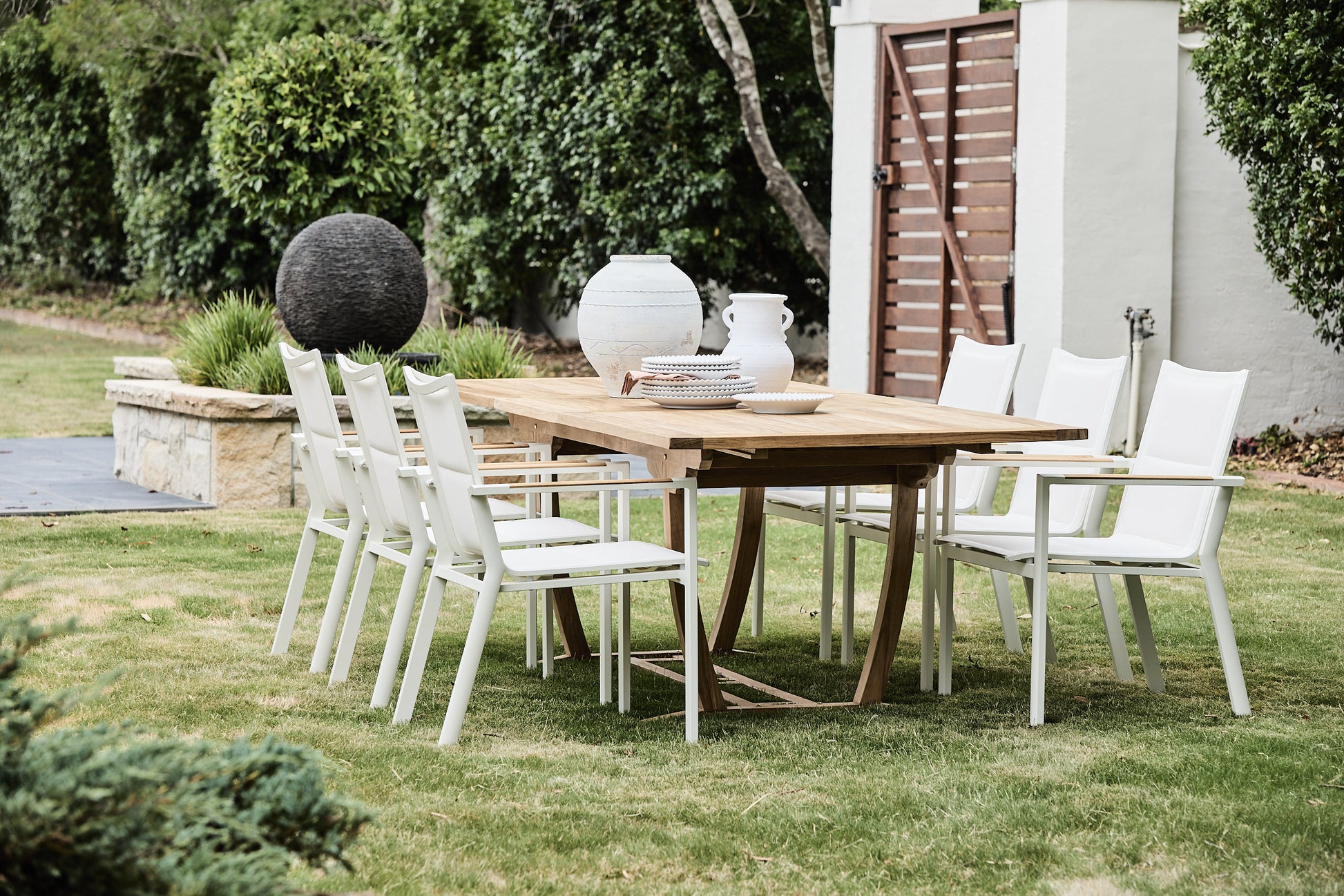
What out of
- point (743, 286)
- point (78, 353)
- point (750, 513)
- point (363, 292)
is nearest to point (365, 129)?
point (743, 286)

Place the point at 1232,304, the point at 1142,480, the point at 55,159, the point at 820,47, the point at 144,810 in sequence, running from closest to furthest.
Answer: the point at 144,810 → the point at 1142,480 → the point at 1232,304 → the point at 820,47 → the point at 55,159

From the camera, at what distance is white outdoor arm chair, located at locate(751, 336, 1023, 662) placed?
17.7ft

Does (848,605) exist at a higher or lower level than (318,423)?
lower

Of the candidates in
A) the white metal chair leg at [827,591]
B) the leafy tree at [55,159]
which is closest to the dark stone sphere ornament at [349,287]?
the white metal chair leg at [827,591]

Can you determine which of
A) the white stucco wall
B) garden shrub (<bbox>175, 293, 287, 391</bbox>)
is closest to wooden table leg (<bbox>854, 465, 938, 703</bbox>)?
garden shrub (<bbox>175, 293, 287, 391</bbox>)

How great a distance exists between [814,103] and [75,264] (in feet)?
43.8

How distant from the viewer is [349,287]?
8938 mm

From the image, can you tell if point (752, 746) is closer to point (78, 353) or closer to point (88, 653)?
point (88, 653)

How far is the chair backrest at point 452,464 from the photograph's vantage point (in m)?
4.16

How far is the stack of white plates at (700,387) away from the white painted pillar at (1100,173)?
543cm

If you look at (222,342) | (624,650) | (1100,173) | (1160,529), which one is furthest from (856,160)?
(624,650)

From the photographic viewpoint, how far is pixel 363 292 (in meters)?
8.95

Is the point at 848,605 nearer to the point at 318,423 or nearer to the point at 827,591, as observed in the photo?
the point at 827,591

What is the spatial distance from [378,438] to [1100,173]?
21.4ft
